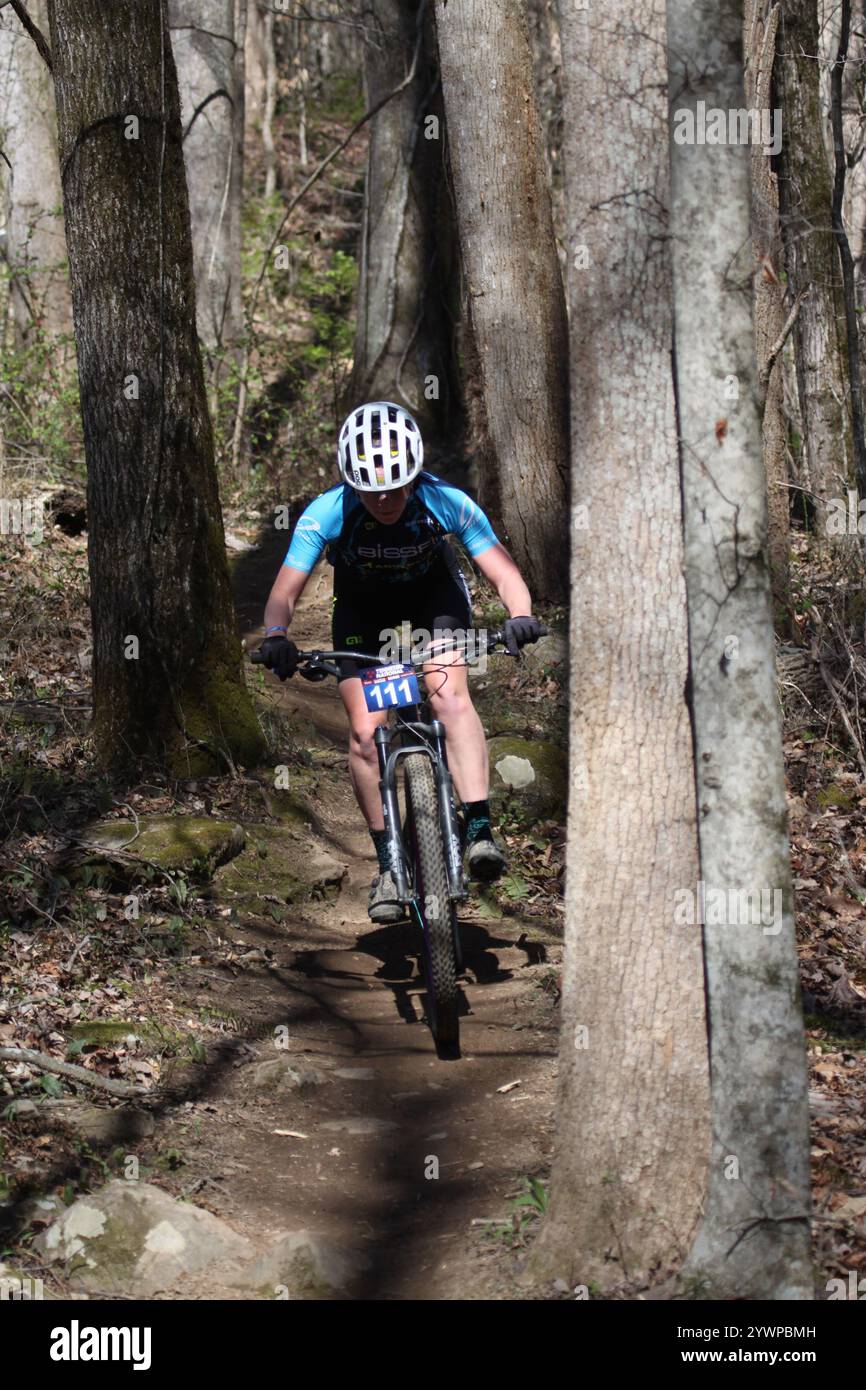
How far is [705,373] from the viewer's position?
3.54 metres

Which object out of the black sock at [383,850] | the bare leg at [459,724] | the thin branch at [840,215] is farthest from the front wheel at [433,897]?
the thin branch at [840,215]

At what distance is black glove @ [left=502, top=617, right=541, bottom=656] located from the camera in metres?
5.52

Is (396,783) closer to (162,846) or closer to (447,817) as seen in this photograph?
(447,817)

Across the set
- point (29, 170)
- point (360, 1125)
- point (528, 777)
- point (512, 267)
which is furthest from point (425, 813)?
point (29, 170)

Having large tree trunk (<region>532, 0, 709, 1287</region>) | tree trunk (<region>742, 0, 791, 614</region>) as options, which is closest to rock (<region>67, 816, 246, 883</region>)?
large tree trunk (<region>532, 0, 709, 1287</region>)

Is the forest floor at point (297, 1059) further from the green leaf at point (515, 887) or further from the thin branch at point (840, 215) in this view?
the thin branch at point (840, 215)

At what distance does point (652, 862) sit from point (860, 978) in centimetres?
290

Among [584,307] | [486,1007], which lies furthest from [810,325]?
[584,307]

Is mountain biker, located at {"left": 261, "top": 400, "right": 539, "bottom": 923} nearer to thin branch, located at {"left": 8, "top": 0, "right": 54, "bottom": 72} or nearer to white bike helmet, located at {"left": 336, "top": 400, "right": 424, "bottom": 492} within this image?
white bike helmet, located at {"left": 336, "top": 400, "right": 424, "bottom": 492}

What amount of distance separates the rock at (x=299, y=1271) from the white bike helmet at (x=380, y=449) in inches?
115

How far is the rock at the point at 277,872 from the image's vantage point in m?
7.35

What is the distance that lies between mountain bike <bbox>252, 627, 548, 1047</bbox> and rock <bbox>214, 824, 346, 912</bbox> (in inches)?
64.6

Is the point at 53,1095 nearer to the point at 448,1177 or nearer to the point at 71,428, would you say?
the point at 448,1177

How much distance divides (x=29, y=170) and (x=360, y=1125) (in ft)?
42.5
